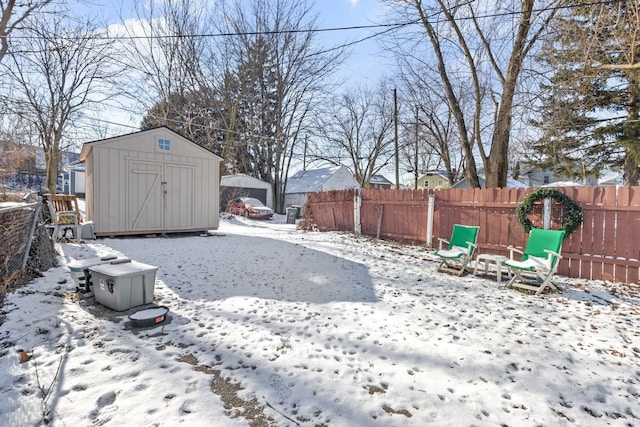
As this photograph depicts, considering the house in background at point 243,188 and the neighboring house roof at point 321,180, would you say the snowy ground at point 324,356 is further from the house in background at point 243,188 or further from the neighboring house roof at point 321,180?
the neighboring house roof at point 321,180

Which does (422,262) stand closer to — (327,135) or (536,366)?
(536,366)

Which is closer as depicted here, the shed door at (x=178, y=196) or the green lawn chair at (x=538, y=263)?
the green lawn chair at (x=538, y=263)

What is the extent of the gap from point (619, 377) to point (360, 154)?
2618cm

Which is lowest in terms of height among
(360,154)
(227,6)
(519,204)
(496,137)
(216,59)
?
(519,204)

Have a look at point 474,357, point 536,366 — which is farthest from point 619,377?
point 474,357

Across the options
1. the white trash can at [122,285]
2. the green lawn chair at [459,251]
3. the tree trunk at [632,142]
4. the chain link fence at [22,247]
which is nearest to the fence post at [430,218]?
the green lawn chair at [459,251]

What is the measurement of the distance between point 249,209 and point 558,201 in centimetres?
1445

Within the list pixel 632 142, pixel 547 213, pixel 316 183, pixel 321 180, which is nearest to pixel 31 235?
pixel 547 213

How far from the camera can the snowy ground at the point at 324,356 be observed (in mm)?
2061

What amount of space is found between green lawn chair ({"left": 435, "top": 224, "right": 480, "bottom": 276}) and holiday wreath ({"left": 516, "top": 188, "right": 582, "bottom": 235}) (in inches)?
39.7

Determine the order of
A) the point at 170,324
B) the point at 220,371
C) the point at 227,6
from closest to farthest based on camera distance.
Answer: the point at 220,371 → the point at 170,324 → the point at 227,6

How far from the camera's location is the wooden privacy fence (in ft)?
17.1

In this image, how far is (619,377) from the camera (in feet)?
8.33

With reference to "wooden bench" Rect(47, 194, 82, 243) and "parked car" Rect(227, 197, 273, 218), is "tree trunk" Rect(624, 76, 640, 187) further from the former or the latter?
"wooden bench" Rect(47, 194, 82, 243)
